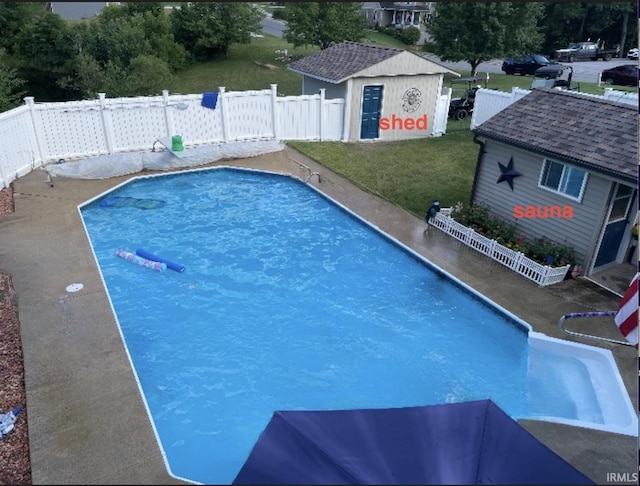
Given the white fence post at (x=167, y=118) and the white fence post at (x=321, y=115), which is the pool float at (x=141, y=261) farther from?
the white fence post at (x=321, y=115)

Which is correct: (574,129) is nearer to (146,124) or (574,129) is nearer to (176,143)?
(176,143)

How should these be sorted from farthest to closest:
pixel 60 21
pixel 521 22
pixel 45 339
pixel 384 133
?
1. pixel 60 21
2. pixel 521 22
3. pixel 384 133
4. pixel 45 339

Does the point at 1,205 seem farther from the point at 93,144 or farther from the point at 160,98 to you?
the point at 160,98

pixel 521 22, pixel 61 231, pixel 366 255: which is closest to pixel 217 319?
pixel 366 255

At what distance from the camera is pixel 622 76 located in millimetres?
31266

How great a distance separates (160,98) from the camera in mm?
17500

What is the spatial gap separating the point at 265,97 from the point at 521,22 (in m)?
20.9

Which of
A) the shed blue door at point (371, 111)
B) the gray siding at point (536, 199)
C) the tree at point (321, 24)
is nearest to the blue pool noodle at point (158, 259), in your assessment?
the gray siding at point (536, 199)

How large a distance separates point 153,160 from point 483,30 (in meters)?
23.2

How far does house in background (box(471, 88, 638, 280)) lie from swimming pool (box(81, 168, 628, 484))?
274 centimetres

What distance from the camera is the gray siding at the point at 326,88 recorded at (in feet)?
64.5

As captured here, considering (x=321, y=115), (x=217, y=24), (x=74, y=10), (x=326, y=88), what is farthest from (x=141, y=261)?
(x=74, y=10)

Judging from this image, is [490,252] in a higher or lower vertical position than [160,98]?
lower

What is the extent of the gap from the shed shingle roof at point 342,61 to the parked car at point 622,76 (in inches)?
761
